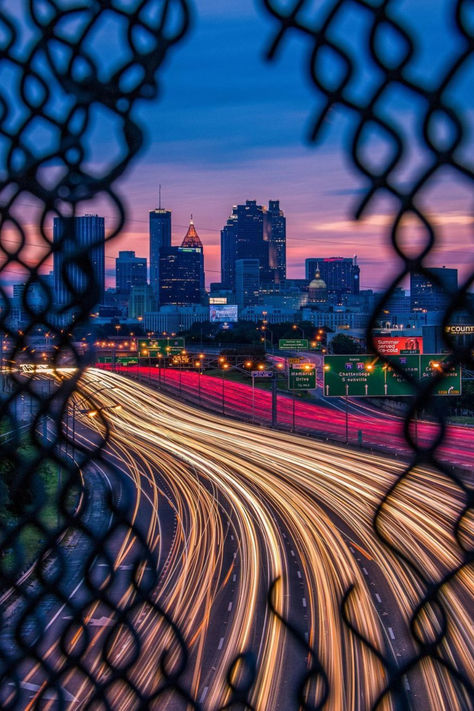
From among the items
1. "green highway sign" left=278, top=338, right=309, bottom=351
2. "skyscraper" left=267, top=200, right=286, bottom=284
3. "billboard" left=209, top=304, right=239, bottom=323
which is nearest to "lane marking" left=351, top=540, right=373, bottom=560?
"green highway sign" left=278, top=338, right=309, bottom=351

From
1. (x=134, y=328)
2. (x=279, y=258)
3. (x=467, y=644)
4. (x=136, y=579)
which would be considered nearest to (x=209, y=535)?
(x=467, y=644)

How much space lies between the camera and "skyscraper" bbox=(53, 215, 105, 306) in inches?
57.2

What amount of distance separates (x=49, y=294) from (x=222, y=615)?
409 inches

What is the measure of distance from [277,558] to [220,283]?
136 m

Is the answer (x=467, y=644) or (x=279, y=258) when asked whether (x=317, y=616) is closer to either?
(x=467, y=644)

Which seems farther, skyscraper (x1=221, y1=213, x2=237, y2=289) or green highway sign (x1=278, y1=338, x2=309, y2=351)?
skyscraper (x1=221, y1=213, x2=237, y2=289)

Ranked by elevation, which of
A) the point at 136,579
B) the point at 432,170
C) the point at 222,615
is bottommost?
the point at 222,615

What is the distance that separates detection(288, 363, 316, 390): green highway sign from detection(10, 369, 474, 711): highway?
2181mm

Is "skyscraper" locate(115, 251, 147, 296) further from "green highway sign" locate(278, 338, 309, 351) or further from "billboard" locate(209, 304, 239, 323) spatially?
"green highway sign" locate(278, 338, 309, 351)

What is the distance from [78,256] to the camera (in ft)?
4.74

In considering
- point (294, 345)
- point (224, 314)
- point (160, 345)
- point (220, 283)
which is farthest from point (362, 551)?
point (220, 283)

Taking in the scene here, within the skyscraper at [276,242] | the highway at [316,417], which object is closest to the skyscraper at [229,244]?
the skyscraper at [276,242]

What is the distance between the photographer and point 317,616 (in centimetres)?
1034

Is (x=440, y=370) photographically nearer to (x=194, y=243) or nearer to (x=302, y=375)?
(x=302, y=375)
